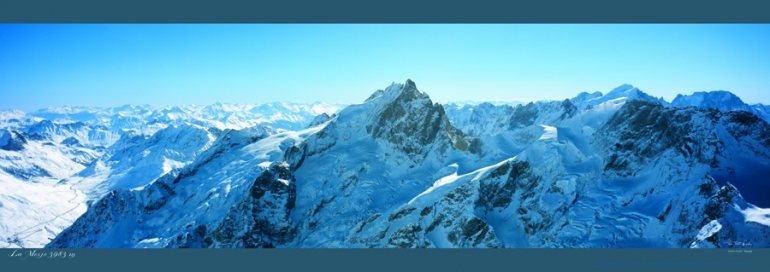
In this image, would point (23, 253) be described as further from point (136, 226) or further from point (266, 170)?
point (136, 226)

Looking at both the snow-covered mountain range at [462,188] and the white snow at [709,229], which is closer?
the white snow at [709,229]

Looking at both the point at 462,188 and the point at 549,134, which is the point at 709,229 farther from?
the point at 549,134

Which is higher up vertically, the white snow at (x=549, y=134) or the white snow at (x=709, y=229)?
the white snow at (x=549, y=134)

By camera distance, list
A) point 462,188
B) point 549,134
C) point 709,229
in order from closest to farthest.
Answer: point 709,229 → point 462,188 → point 549,134

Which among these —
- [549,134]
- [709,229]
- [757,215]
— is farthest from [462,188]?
[757,215]

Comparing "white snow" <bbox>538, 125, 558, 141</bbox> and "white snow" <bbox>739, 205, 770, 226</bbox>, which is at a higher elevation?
"white snow" <bbox>739, 205, 770, 226</bbox>

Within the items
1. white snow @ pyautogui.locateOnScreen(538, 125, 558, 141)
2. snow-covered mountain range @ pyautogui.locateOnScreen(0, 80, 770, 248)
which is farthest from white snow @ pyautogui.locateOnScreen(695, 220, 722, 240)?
white snow @ pyautogui.locateOnScreen(538, 125, 558, 141)

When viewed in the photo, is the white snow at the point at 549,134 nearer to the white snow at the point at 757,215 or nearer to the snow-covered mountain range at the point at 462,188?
the snow-covered mountain range at the point at 462,188

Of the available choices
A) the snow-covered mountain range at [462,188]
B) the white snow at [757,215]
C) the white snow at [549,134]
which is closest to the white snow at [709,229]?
the snow-covered mountain range at [462,188]

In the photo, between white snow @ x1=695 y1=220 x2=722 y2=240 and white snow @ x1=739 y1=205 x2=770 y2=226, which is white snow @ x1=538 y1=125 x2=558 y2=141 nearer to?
white snow @ x1=695 y1=220 x2=722 y2=240
